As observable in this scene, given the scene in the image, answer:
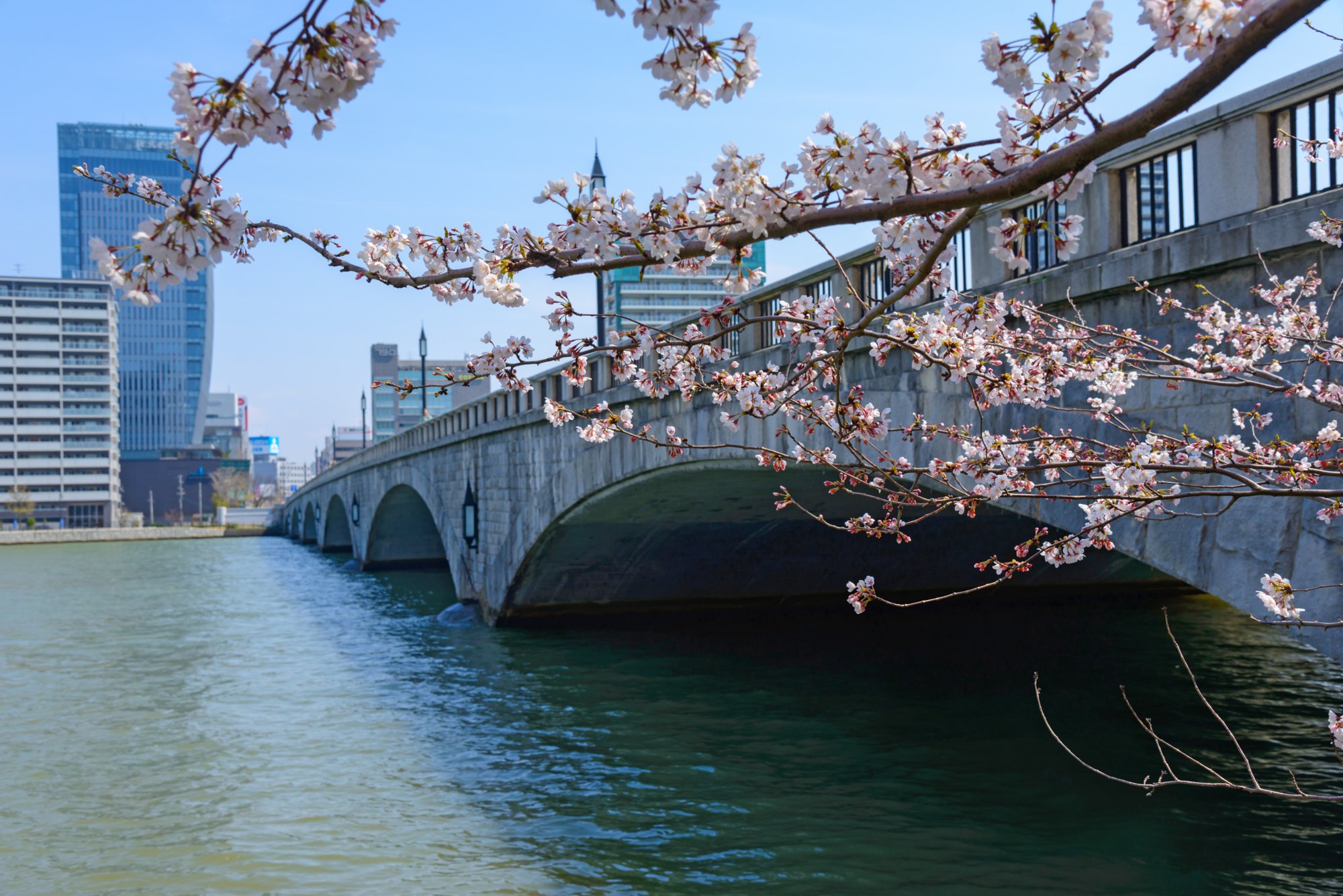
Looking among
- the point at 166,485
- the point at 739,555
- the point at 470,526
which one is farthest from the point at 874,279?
the point at 166,485

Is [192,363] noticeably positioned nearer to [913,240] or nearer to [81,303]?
[81,303]

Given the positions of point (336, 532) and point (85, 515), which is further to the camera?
point (85, 515)

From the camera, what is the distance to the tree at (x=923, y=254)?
11.1 feet

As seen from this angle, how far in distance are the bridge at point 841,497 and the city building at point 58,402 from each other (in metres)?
99.2

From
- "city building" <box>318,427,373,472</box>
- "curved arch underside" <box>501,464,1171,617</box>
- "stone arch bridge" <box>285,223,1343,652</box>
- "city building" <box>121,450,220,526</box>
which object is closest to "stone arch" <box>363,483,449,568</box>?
"stone arch bridge" <box>285,223,1343,652</box>

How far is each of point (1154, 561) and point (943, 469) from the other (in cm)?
231

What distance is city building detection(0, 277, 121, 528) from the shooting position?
407ft

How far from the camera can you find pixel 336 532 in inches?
2662

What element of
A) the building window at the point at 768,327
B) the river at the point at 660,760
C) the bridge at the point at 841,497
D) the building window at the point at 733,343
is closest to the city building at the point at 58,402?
the bridge at the point at 841,497

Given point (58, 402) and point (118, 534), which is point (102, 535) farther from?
point (58, 402)

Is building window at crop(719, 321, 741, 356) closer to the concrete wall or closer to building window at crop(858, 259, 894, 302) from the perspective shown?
building window at crop(858, 259, 894, 302)

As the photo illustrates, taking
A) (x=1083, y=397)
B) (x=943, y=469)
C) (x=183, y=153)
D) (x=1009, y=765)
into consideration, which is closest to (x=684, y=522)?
(x=1009, y=765)

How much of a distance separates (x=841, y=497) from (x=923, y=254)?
48.7ft

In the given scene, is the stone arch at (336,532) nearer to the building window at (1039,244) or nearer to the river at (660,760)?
the river at (660,760)
